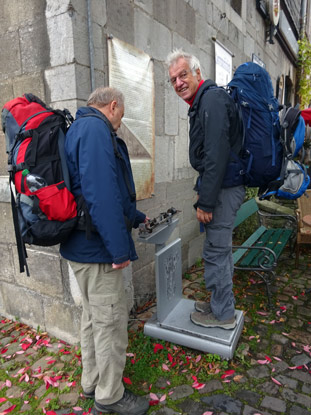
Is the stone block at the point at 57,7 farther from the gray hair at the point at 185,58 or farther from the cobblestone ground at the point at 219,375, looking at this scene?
the cobblestone ground at the point at 219,375

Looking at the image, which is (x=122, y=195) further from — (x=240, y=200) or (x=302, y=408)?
(x=302, y=408)

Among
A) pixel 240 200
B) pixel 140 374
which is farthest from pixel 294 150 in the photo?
pixel 140 374

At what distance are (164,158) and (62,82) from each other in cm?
154

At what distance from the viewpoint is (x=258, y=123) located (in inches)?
88.0

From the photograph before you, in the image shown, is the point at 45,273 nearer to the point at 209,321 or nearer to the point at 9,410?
the point at 9,410

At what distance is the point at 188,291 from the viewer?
12.1ft

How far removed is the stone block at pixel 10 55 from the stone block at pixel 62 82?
0.41 meters

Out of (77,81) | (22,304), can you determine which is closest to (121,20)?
(77,81)

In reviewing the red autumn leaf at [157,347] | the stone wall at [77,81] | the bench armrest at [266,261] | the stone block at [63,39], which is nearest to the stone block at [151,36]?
the stone wall at [77,81]

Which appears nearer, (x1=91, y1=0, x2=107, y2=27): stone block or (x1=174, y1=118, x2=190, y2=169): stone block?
(x1=91, y1=0, x2=107, y2=27): stone block

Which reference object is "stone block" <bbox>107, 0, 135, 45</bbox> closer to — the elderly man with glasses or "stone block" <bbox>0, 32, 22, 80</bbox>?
the elderly man with glasses

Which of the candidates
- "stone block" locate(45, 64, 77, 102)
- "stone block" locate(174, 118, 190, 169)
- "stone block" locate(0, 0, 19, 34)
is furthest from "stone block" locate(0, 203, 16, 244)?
"stone block" locate(174, 118, 190, 169)

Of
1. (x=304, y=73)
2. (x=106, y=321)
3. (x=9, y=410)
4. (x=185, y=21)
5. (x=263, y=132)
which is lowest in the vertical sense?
(x=9, y=410)

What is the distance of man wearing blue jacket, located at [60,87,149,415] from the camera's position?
1642mm
